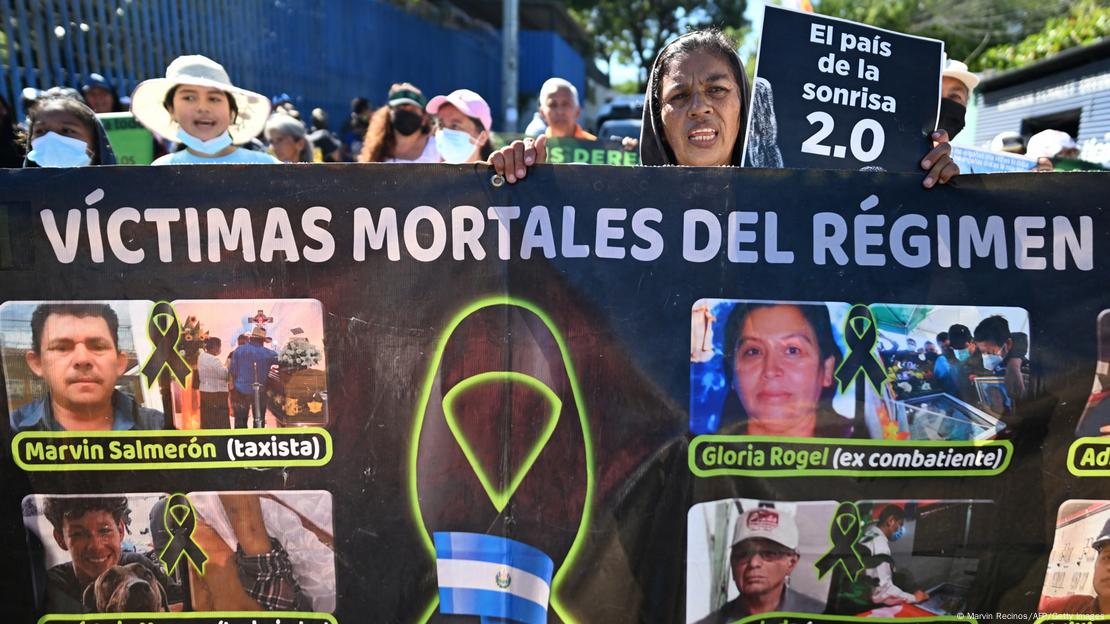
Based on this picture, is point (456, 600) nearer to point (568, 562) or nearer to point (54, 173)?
point (568, 562)

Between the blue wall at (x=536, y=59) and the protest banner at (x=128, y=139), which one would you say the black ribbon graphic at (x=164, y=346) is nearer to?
the protest banner at (x=128, y=139)

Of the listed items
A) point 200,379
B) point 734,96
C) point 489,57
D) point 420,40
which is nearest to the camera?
point 200,379

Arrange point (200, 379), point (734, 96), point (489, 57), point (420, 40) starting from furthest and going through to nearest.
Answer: point (489, 57), point (420, 40), point (734, 96), point (200, 379)

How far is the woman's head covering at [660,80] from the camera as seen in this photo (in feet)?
9.11

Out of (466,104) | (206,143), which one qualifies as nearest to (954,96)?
(466,104)

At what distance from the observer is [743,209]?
236 cm

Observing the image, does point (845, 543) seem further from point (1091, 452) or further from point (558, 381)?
point (558, 381)

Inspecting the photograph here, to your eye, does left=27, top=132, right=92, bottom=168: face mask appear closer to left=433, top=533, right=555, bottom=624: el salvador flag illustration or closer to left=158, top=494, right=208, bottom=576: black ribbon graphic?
left=158, top=494, right=208, bottom=576: black ribbon graphic

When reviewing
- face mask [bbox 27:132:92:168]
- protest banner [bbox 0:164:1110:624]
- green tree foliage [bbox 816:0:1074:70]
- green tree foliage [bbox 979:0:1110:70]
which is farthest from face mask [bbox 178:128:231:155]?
green tree foliage [bbox 816:0:1074:70]

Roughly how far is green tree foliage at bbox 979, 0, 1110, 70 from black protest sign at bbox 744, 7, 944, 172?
11106mm

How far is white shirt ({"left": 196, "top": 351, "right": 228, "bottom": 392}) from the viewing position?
7.63 ft

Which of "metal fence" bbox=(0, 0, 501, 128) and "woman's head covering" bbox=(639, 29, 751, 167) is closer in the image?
"woman's head covering" bbox=(639, 29, 751, 167)

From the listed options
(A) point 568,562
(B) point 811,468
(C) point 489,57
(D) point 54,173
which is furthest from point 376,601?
(C) point 489,57

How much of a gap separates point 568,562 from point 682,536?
34 cm
